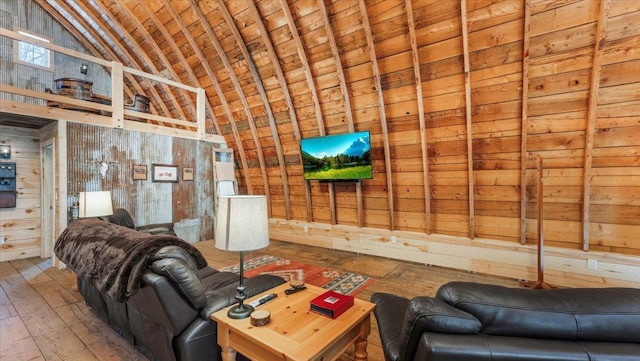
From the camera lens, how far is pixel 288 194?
20.4 ft

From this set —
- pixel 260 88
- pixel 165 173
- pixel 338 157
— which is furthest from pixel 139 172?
pixel 338 157

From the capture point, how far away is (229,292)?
1.96 meters

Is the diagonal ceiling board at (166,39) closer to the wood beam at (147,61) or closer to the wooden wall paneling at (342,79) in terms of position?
the wood beam at (147,61)

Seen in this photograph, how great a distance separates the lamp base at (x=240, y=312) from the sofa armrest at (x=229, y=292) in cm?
15

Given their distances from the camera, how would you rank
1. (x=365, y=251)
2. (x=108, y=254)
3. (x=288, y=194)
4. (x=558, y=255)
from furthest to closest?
(x=288, y=194), (x=365, y=251), (x=558, y=255), (x=108, y=254)

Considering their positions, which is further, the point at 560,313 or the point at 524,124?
the point at 524,124

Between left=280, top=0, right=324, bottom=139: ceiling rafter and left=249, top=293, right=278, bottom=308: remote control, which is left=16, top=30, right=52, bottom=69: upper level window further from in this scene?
left=249, top=293, right=278, bottom=308: remote control

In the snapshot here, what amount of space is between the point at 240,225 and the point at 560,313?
4.83 ft

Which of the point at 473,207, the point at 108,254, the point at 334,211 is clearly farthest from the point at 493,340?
the point at 334,211

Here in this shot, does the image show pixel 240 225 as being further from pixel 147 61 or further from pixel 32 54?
pixel 32 54

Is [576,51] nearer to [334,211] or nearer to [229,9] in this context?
[334,211]

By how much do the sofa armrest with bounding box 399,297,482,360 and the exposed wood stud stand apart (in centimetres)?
343

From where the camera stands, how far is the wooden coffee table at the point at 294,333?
4.58 ft

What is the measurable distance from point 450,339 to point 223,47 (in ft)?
18.9
